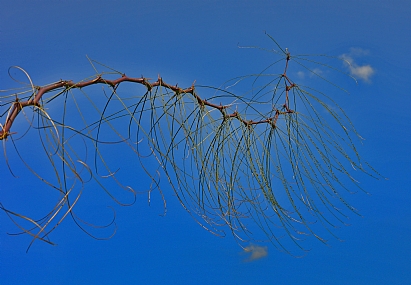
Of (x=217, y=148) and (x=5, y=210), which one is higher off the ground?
(x=217, y=148)

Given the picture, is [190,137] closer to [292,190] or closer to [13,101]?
[292,190]

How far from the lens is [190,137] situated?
74.9 inches

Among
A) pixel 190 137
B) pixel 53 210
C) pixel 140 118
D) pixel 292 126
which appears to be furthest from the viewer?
pixel 292 126

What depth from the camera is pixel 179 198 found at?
6.07ft

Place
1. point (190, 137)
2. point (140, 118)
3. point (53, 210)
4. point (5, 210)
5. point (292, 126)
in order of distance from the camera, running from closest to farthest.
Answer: point (5, 210)
point (53, 210)
point (140, 118)
point (190, 137)
point (292, 126)

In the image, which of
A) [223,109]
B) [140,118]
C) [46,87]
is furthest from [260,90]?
[46,87]

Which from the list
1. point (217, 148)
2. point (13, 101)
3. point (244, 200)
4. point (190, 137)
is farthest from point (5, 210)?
point (244, 200)

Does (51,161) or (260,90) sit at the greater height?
(260,90)

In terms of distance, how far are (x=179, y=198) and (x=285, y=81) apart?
81 centimetres

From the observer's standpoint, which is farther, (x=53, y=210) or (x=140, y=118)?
(x=140, y=118)

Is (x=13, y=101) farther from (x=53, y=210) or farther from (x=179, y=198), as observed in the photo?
(x=179, y=198)

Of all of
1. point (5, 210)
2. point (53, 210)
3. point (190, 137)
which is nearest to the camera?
point (5, 210)

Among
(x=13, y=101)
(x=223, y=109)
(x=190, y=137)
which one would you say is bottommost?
(x=13, y=101)

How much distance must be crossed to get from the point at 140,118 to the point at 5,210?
0.66 m
